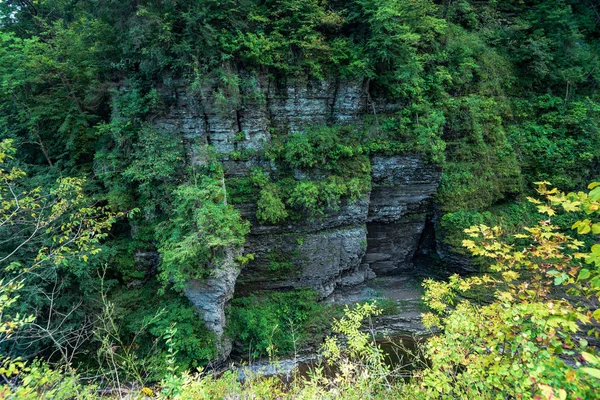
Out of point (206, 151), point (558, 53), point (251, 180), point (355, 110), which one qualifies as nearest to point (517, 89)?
point (558, 53)

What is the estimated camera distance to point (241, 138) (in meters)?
10.6

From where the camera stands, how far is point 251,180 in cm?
1086

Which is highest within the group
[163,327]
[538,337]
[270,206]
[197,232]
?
[538,337]

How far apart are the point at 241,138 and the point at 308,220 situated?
4216mm

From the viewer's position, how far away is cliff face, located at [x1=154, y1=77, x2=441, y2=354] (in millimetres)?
10065

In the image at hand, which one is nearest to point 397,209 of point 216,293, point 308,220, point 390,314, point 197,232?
point 308,220

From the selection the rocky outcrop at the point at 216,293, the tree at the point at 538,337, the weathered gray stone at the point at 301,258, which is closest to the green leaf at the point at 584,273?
the tree at the point at 538,337

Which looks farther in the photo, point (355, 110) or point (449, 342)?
point (355, 110)

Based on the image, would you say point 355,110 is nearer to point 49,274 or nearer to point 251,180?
point 251,180

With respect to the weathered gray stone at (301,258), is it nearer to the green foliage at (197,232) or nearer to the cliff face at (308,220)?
the cliff face at (308,220)

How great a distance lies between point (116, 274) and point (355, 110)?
38.1 ft

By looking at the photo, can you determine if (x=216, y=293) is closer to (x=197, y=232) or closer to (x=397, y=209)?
(x=197, y=232)

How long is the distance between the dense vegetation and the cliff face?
0.37m

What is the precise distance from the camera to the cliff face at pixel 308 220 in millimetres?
10065
